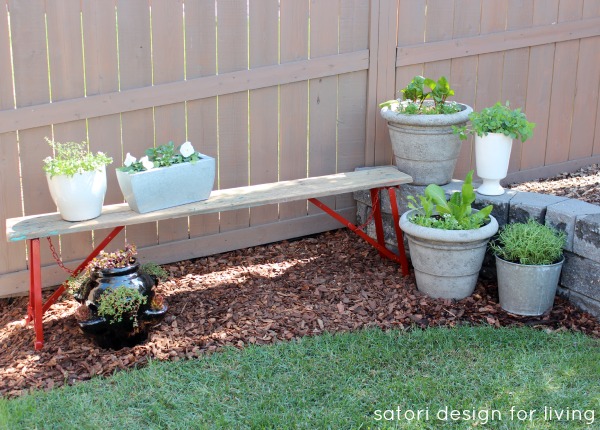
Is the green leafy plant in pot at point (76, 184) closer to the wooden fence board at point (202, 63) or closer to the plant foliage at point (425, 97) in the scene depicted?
the wooden fence board at point (202, 63)

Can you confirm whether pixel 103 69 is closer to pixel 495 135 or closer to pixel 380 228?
pixel 380 228

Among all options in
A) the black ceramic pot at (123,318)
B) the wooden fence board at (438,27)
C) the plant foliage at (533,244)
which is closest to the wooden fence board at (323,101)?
the wooden fence board at (438,27)

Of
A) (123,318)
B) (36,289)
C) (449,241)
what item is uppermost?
(449,241)

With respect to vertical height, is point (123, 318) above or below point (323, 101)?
below

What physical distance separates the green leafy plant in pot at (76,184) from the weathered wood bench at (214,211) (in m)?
0.06

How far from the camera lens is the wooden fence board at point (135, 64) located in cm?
462

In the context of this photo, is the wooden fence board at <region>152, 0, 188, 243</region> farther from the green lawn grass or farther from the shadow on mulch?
the green lawn grass

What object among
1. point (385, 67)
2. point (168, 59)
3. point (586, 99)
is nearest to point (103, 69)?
point (168, 59)

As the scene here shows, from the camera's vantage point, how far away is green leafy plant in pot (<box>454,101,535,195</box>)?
15.7 feet

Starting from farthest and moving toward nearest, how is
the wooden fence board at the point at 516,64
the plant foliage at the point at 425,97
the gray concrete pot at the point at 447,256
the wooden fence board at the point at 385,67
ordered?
the wooden fence board at the point at 516,64 < the wooden fence board at the point at 385,67 < the plant foliage at the point at 425,97 < the gray concrete pot at the point at 447,256

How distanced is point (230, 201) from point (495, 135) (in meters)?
1.60

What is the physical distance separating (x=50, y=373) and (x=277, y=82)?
223 centimetres

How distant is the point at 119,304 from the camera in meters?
4.04

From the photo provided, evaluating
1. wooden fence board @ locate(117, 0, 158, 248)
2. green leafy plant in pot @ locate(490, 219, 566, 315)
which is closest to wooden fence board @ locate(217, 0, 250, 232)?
wooden fence board @ locate(117, 0, 158, 248)
